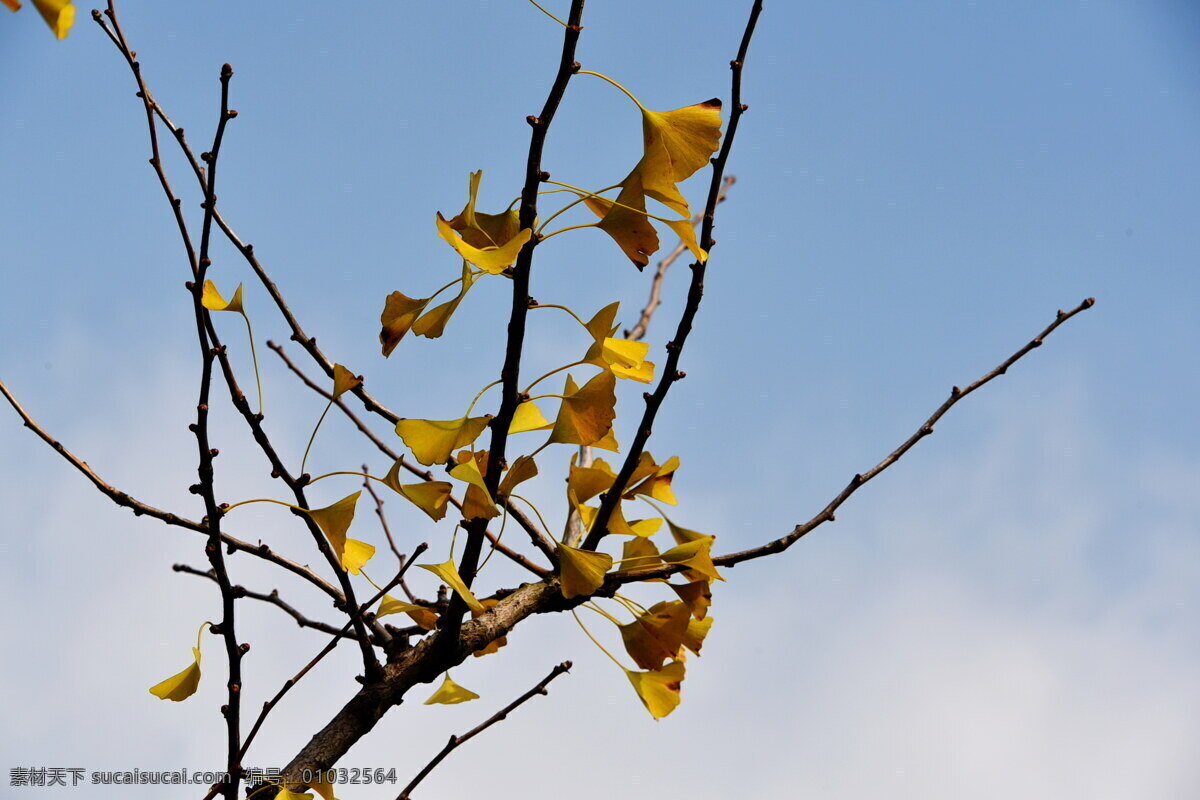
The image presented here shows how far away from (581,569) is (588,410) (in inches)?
7.3

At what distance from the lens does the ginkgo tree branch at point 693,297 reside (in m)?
0.96

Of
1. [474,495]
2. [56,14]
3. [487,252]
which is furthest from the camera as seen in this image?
[474,495]

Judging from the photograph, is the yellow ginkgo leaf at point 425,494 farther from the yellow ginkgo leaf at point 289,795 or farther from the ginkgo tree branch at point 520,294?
the yellow ginkgo leaf at point 289,795

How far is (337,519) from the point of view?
41.4 inches

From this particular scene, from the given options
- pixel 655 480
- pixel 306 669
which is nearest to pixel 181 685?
pixel 306 669

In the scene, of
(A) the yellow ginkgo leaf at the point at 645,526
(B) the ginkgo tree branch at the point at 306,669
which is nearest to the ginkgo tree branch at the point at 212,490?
(B) the ginkgo tree branch at the point at 306,669

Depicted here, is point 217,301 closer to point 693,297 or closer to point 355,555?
point 355,555

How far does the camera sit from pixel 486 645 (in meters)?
1.20

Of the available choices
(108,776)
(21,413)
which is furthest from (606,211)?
(108,776)

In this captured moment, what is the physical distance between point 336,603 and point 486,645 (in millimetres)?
213

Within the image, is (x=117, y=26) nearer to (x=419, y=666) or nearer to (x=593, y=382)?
(x=593, y=382)

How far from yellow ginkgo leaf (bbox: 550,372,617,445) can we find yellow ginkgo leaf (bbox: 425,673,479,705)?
0.40 meters

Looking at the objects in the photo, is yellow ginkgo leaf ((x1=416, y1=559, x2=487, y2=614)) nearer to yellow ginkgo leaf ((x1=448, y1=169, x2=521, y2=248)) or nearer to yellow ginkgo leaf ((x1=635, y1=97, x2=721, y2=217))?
yellow ginkgo leaf ((x1=448, y1=169, x2=521, y2=248))

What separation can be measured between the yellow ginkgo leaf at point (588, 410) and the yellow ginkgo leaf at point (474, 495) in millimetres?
128
